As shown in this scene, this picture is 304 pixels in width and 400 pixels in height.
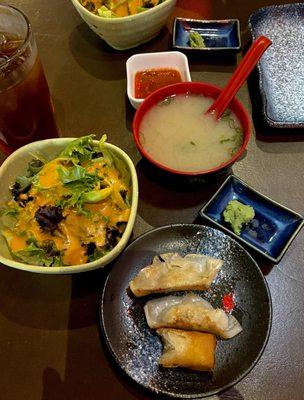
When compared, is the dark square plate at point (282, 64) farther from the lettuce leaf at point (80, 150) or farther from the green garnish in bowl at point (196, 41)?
the lettuce leaf at point (80, 150)

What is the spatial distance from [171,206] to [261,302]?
0.52 m

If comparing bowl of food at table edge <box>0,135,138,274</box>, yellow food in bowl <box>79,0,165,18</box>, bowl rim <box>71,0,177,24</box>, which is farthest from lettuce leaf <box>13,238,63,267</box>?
yellow food in bowl <box>79,0,165,18</box>

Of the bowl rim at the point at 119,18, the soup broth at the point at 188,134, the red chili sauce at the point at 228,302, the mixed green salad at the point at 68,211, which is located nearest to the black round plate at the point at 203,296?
the red chili sauce at the point at 228,302

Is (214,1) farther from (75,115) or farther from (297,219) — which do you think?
(297,219)

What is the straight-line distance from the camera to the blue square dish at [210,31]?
2.02 metres

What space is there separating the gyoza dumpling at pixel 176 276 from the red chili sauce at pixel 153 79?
0.82m

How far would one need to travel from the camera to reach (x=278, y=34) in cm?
215

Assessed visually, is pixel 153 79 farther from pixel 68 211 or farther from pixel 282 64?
pixel 68 211

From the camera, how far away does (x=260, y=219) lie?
5.14 feet

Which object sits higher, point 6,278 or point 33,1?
point 33,1

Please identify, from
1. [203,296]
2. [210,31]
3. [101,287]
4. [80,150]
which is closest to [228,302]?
[203,296]

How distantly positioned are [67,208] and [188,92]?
2.57ft

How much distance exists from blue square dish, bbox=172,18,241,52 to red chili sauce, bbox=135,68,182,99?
201 mm

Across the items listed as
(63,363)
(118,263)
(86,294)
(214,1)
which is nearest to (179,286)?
(118,263)
